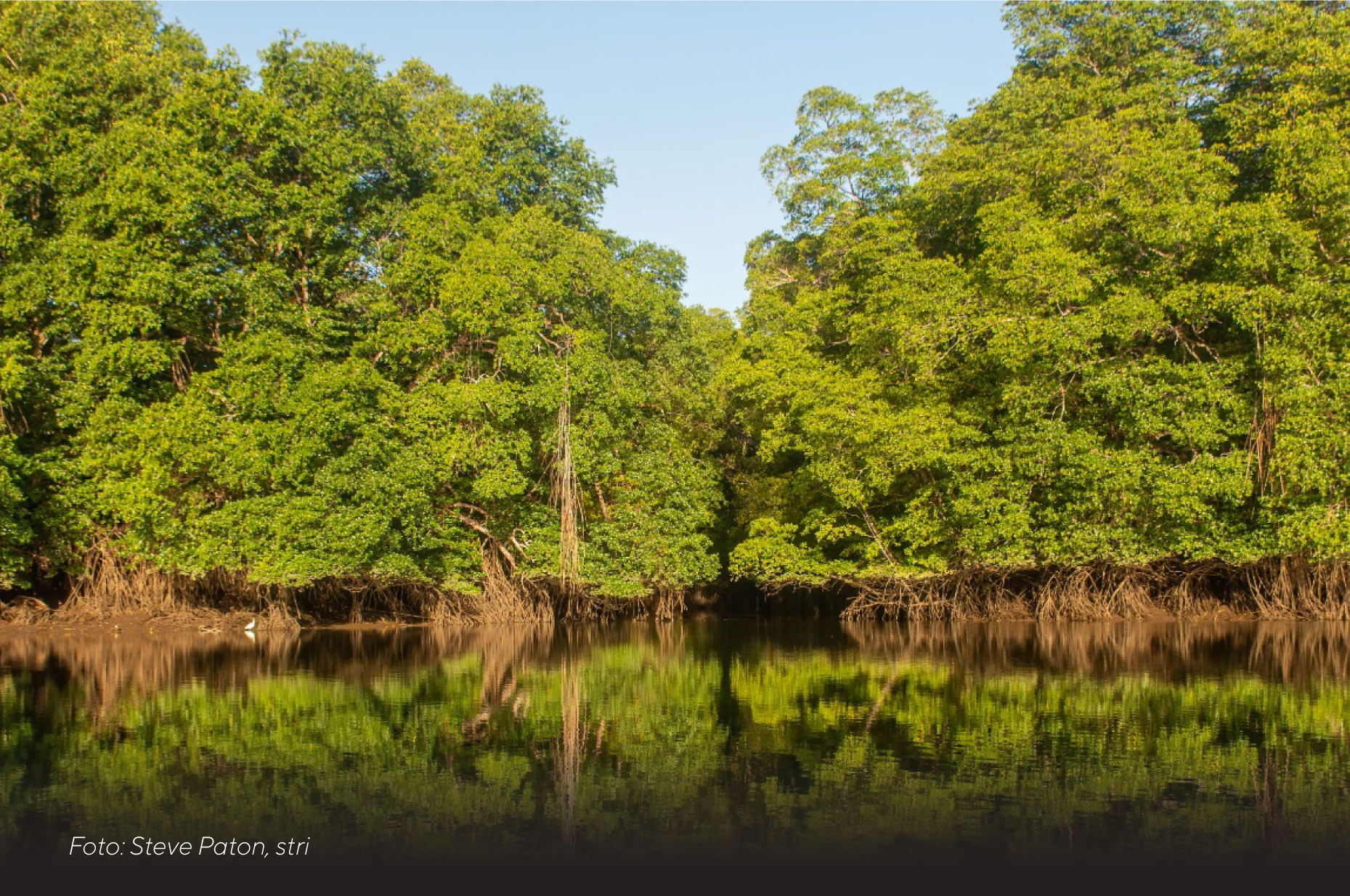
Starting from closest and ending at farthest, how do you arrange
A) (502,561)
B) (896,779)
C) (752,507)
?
(896,779) → (502,561) → (752,507)

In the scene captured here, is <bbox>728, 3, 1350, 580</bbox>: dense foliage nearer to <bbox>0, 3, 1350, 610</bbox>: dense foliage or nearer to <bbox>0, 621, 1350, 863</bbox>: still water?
<bbox>0, 3, 1350, 610</bbox>: dense foliage

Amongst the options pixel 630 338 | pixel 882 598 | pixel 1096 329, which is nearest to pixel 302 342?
pixel 630 338

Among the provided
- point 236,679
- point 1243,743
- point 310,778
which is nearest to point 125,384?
point 236,679

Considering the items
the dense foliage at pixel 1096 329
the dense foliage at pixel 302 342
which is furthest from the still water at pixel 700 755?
the dense foliage at pixel 302 342

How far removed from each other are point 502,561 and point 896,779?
17.9 metres

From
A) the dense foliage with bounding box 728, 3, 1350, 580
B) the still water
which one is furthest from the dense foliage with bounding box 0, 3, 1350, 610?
the still water

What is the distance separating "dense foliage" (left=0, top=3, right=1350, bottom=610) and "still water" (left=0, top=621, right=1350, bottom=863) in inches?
185

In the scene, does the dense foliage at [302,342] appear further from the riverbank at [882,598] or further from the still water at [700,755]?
the still water at [700,755]

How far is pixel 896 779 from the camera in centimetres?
824

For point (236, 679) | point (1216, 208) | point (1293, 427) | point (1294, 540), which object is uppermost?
point (1216, 208)

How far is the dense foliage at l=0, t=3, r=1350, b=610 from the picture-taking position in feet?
65.7

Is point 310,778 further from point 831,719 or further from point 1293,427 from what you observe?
point 1293,427

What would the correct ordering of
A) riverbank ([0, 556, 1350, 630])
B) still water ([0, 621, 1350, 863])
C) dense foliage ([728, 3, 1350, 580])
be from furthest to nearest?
riverbank ([0, 556, 1350, 630]), dense foliage ([728, 3, 1350, 580]), still water ([0, 621, 1350, 863])

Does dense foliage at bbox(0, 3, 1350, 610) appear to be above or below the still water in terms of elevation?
above
